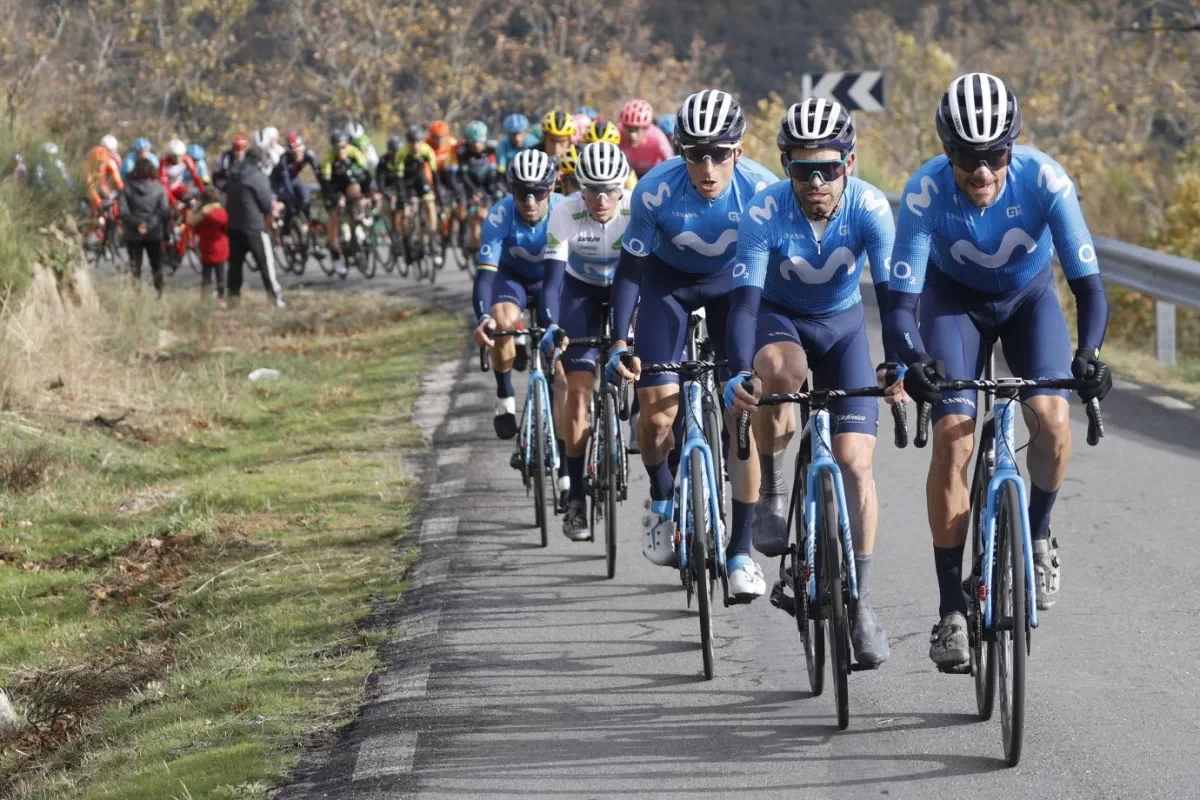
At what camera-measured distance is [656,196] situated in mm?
8219

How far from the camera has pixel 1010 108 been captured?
6090 mm

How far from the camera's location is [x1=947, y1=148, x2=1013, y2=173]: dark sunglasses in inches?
242

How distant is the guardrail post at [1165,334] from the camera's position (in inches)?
572

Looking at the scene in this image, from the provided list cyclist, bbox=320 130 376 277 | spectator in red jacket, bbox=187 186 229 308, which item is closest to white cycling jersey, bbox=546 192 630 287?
spectator in red jacket, bbox=187 186 229 308

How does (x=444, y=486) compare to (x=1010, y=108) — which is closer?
(x=1010, y=108)

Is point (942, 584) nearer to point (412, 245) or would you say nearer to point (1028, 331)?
point (1028, 331)

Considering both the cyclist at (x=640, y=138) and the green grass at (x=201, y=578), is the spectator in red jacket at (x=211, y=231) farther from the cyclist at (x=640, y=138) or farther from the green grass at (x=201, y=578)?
the cyclist at (x=640, y=138)

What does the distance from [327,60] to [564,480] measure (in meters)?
39.0

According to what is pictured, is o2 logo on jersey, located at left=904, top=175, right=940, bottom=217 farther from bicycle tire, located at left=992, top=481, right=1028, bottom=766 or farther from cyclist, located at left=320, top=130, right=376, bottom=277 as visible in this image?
cyclist, located at left=320, top=130, right=376, bottom=277

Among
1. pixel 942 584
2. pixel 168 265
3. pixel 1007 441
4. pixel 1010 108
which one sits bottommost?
pixel 168 265

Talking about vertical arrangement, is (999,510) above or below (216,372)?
above

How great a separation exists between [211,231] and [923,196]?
1847 cm

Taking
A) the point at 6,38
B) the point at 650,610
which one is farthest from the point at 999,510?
the point at 6,38

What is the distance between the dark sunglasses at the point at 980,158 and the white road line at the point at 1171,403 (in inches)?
276
